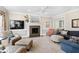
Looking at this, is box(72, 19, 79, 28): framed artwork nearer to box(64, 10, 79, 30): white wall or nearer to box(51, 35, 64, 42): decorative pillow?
box(64, 10, 79, 30): white wall

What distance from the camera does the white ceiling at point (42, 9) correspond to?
249 centimetres

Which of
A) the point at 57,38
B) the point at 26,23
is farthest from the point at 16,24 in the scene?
the point at 57,38

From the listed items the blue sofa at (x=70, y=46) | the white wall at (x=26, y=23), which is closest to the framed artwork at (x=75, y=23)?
the blue sofa at (x=70, y=46)

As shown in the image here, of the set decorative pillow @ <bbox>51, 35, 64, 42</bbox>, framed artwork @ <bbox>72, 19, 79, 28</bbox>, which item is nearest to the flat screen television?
decorative pillow @ <bbox>51, 35, 64, 42</bbox>

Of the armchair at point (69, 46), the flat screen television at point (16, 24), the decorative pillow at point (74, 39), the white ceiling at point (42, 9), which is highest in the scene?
the white ceiling at point (42, 9)

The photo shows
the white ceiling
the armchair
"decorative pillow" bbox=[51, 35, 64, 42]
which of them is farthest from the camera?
"decorative pillow" bbox=[51, 35, 64, 42]

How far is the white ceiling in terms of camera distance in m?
2.49

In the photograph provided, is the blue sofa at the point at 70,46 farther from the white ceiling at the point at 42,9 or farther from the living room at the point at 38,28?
the white ceiling at the point at 42,9

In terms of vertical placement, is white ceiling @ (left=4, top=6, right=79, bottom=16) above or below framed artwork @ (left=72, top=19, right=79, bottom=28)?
above

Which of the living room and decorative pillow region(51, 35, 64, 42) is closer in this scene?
the living room

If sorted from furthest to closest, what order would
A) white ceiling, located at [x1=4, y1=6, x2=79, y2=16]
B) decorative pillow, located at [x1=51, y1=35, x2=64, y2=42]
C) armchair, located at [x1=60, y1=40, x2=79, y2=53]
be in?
decorative pillow, located at [x1=51, y1=35, x2=64, y2=42], white ceiling, located at [x1=4, y1=6, x2=79, y2=16], armchair, located at [x1=60, y1=40, x2=79, y2=53]

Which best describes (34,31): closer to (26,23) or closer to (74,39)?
(26,23)

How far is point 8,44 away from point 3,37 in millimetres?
210
